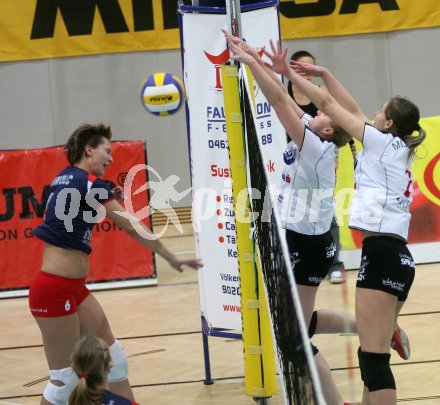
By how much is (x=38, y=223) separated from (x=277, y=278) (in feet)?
17.9

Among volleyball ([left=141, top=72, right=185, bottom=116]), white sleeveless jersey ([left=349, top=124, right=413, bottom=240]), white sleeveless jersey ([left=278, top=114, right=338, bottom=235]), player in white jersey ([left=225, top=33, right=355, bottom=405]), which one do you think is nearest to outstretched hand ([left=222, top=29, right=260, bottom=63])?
player in white jersey ([left=225, top=33, right=355, bottom=405])

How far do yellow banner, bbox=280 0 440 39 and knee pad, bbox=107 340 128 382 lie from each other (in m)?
8.65

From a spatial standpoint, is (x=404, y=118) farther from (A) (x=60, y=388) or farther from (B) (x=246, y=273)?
(A) (x=60, y=388)

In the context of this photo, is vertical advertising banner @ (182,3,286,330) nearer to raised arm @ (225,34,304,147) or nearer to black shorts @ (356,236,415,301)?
raised arm @ (225,34,304,147)

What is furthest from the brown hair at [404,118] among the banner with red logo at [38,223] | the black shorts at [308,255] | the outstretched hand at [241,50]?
the banner with red logo at [38,223]

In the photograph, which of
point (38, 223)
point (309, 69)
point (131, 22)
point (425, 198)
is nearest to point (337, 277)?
point (425, 198)

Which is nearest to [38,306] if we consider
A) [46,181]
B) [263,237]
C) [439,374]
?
[263,237]

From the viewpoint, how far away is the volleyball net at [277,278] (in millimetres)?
3465

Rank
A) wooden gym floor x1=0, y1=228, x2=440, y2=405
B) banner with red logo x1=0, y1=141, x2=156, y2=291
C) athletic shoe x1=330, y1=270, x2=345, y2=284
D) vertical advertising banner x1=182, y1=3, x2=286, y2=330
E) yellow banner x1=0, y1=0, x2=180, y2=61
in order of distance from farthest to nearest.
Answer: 1. yellow banner x1=0, y1=0, x2=180, y2=61
2. banner with red logo x1=0, y1=141, x2=156, y2=291
3. athletic shoe x1=330, y1=270, x2=345, y2=284
4. wooden gym floor x1=0, y1=228, x2=440, y2=405
5. vertical advertising banner x1=182, y1=3, x2=286, y2=330

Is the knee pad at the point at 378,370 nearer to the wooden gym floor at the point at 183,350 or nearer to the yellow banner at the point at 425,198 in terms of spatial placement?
the wooden gym floor at the point at 183,350

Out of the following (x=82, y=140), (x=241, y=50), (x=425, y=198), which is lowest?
(x=425, y=198)

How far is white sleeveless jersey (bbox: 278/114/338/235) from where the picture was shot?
502cm

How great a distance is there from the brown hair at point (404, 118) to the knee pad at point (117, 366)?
2.05 m

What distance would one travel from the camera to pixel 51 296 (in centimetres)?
484
